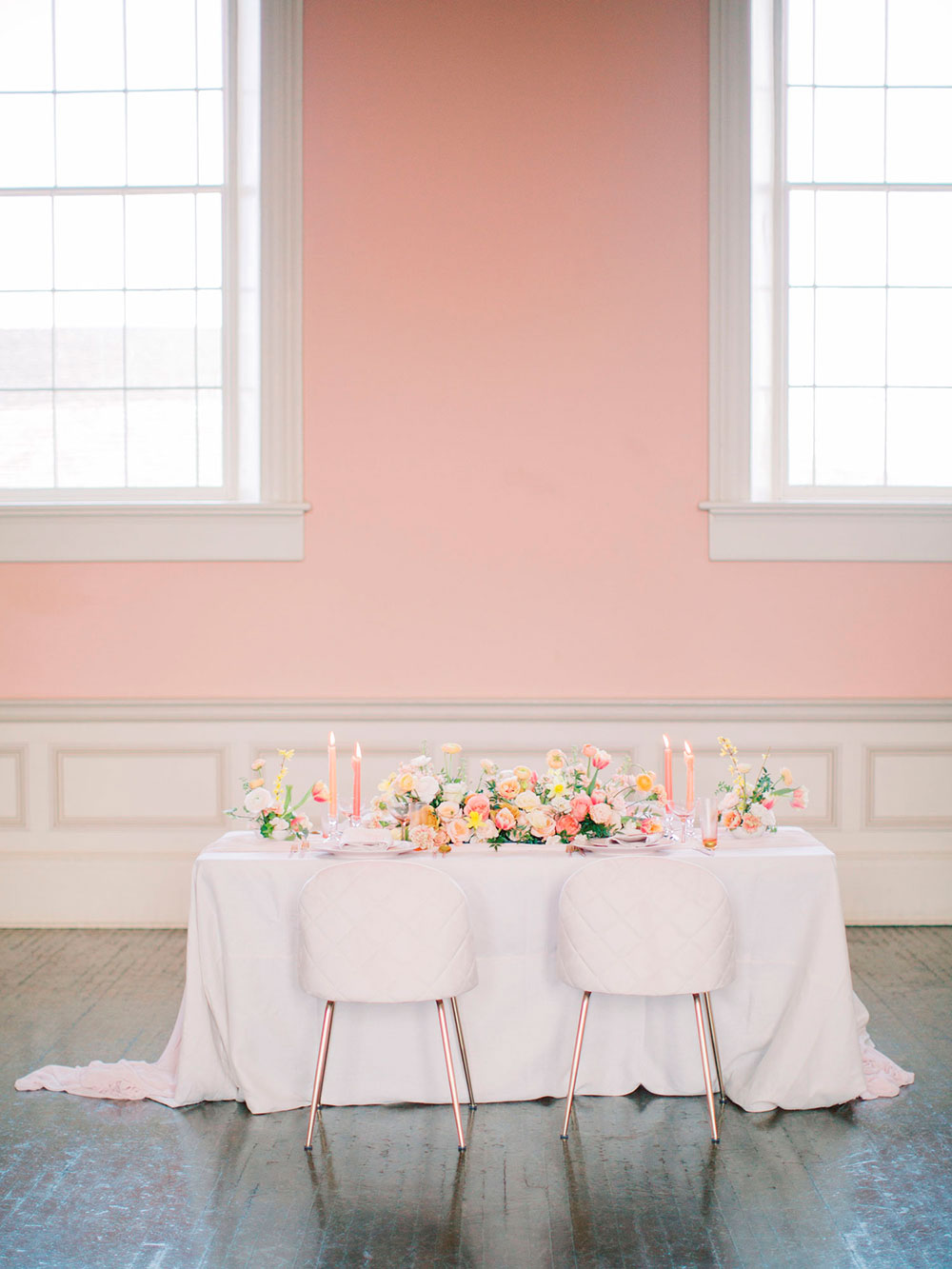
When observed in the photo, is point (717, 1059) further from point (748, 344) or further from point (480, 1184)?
point (748, 344)

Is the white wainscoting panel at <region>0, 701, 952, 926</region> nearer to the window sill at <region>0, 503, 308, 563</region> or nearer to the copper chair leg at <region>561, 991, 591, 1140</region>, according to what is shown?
the window sill at <region>0, 503, 308, 563</region>

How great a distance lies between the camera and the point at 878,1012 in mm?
Answer: 3740

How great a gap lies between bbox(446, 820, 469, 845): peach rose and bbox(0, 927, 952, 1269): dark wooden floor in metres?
0.75

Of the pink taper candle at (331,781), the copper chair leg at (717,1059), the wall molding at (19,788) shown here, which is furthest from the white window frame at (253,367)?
the copper chair leg at (717,1059)

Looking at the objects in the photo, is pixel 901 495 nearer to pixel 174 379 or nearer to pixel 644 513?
pixel 644 513

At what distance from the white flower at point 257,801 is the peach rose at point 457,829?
21.9 inches

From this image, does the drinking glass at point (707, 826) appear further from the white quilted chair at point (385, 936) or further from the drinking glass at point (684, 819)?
the white quilted chair at point (385, 936)

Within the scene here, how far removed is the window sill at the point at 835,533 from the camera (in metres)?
4.81

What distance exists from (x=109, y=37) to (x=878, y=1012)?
17.1 ft

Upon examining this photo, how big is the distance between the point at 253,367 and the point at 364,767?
1.87 m

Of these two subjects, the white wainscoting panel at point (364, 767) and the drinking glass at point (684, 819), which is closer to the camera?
the drinking glass at point (684, 819)

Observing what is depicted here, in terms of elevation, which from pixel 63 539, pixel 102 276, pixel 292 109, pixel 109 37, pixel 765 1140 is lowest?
pixel 765 1140

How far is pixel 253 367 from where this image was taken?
495cm

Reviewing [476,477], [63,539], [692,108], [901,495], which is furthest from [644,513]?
[63,539]
